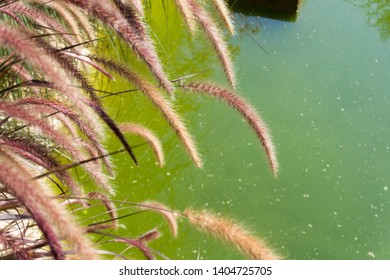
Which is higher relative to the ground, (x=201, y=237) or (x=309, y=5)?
(x=309, y=5)

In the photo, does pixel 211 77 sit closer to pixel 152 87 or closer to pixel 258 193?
pixel 258 193

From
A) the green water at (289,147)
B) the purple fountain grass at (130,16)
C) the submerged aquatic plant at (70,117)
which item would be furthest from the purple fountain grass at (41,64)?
the green water at (289,147)

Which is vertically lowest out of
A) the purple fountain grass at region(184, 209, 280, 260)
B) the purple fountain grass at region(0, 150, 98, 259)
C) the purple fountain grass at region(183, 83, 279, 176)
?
the purple fountain grass at region(184, 209, 280, 260)

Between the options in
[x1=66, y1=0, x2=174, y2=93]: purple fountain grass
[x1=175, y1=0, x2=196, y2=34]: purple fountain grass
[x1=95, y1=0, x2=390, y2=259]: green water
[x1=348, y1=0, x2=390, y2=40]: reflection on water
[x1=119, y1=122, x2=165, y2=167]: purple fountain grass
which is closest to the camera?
[x1=66, y1=0, x2=174, y2=93]: purple fountain grass

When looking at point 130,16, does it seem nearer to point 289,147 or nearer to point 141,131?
point 141,131

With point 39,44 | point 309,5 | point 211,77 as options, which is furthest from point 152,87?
point 309,5

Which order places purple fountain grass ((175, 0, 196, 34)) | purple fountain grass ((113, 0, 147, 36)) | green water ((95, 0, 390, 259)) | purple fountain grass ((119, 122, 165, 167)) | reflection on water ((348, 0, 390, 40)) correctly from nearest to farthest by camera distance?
purple fountain grass ((113, 0, 147, 36)) → purple fountain grass ((175, 0, 196, 34)) → purple fountain grass ((119, 122, 165, 167)) → green water ((95, 0, 390, 259)) → reflection on water ((348, 0, 390, 40))

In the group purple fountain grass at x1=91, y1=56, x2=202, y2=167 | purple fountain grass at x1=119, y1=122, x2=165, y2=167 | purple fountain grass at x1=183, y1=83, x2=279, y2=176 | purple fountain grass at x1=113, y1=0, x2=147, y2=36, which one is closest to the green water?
purple fountain grass at x1=119, y1=122, x2=165, y2=167

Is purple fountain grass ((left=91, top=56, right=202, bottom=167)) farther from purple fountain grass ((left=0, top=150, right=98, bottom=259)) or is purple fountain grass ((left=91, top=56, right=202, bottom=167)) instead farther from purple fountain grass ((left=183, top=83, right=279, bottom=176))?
purple fountain grass ((left=0, top=150, right=98, bottom=259))

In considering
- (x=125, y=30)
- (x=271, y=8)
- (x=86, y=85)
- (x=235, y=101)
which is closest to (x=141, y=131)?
(x=235, y=101)
